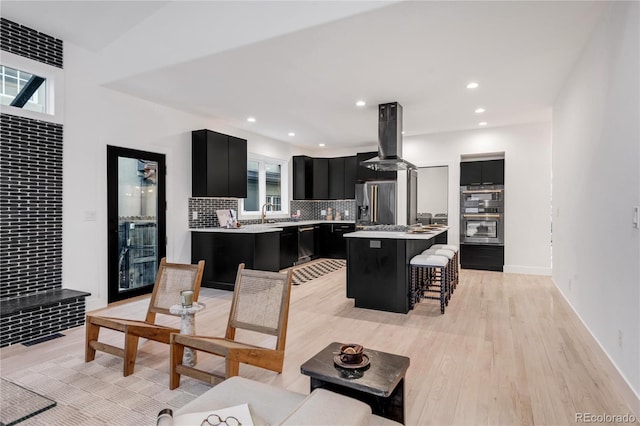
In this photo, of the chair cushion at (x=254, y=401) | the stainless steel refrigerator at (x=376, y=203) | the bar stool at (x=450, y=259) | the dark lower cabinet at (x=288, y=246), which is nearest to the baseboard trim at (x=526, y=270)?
the bar stool at (x=450, y=259)

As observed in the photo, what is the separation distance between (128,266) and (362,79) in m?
3.94

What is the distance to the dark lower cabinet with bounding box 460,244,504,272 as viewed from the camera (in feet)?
21.4

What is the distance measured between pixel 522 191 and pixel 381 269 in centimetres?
392

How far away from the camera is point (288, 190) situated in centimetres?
818

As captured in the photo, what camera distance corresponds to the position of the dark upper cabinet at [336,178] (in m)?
8.31

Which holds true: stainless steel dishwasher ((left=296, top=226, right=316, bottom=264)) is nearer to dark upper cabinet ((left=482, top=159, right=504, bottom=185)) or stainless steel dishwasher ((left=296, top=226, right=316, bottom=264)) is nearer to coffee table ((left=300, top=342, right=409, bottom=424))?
dark upper cabinet ((left=482, top=159, right=504, bottom=185))

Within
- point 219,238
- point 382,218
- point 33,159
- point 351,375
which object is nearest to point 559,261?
point 382,218

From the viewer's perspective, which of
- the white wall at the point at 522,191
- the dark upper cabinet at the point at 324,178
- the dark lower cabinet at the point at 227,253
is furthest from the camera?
the dark upper cabinet at the point at 324,178

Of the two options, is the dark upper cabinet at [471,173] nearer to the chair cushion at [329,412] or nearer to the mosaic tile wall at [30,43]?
the chair cushion at [329,412]

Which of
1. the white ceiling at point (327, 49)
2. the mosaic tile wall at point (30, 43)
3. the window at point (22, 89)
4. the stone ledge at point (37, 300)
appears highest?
the mosaic tile wall at point (30, 43)

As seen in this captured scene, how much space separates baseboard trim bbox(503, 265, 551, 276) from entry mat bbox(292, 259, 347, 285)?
10.3 feet

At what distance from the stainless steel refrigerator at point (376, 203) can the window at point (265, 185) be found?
68.6 inches

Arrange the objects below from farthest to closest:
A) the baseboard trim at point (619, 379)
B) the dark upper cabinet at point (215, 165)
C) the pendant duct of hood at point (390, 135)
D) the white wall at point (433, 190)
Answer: the white wall at point (433, 190)
the dark upper cabinet at point (215, 165)
the pendant duct of hood at point (390, 135)
the baseboard trim at point (619, 379)

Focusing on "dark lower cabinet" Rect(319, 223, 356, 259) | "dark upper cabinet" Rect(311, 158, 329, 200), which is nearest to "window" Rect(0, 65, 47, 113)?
"dark upper cabinet" Rect(311, 158, 329, 200)
